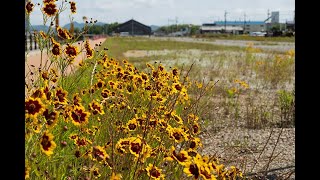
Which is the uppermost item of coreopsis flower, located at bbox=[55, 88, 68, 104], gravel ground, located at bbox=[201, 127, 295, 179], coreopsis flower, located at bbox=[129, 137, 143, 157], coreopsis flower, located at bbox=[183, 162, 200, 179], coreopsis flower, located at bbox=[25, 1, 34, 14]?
coreopsis flower, located at bbox=[25, 1, 34, 14]

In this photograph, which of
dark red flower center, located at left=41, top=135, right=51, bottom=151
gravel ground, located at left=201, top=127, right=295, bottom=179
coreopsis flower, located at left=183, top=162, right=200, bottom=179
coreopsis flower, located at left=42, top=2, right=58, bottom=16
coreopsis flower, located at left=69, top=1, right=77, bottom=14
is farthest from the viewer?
gravel ground, located at left=201, top=127, right=295, bottom=179

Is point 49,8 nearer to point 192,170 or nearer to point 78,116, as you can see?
point 78,116

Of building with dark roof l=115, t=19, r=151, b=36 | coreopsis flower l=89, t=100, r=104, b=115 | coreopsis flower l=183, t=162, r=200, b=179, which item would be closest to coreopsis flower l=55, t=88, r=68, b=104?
coreopsis flower l=89, t=100, r=104, b=115

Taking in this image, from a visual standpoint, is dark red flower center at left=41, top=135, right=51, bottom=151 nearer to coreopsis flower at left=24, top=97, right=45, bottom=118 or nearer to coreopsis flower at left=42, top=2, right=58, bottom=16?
coreopsis flower at left=24, top=97, right=45, bottom=118

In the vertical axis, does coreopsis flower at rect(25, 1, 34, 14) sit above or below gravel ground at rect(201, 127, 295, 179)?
above

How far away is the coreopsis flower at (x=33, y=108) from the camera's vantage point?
4.41 feet

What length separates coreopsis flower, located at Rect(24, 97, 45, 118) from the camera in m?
1.34

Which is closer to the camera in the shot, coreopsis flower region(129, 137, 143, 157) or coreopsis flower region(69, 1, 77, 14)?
coreopsis flower region(129, 137, 143, 157)

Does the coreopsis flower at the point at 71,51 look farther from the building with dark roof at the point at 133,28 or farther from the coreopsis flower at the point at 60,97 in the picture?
the building with dark roof at the point at 133,28

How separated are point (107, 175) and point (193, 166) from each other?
0.73 metres

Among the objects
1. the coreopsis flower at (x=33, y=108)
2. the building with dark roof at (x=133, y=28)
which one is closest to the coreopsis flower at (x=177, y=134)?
the coreopsis flower at (x=33, y=108)

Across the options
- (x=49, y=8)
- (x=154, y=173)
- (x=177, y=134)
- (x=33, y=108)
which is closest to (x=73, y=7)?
(x=49, y=8)

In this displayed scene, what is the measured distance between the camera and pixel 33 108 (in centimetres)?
135
